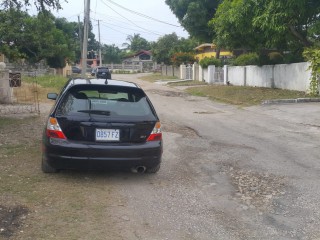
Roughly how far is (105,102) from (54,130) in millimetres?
803

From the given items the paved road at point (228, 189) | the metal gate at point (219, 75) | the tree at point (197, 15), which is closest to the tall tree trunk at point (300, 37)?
the paved road at point (228, 189)

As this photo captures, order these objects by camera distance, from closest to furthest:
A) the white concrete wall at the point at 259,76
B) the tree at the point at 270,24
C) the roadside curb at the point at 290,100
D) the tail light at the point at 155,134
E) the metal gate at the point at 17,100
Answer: the tail light at the point at 155,134
the metal gate at the point at 17,100
the roadside curb at the point at 290,100
the tree at the point at 270,24
the white concrete wall at the point at 259,76

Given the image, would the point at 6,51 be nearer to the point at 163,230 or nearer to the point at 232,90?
the point at 163,230

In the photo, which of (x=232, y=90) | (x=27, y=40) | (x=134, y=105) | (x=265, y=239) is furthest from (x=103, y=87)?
(x=232, y=90)

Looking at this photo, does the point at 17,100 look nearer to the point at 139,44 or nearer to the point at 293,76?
the point at 293,76

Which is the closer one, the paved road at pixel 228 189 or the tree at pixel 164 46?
the paved road at pixel 228 189

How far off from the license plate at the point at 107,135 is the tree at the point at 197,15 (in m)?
32.6

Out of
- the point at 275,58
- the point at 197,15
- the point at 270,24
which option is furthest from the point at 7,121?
the point at 197,15

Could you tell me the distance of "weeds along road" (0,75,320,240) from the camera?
168 inches

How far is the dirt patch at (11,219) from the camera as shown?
13.3 feet

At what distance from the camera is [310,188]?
18.9ft

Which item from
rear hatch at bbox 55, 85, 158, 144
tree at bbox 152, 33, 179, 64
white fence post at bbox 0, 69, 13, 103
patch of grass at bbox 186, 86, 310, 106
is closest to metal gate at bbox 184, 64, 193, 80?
tree at bbox 152, 33, 179, 64

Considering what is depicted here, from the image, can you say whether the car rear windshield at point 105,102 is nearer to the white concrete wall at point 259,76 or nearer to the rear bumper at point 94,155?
the rear bumper at point 94,155

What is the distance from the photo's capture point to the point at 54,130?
5.61 m
